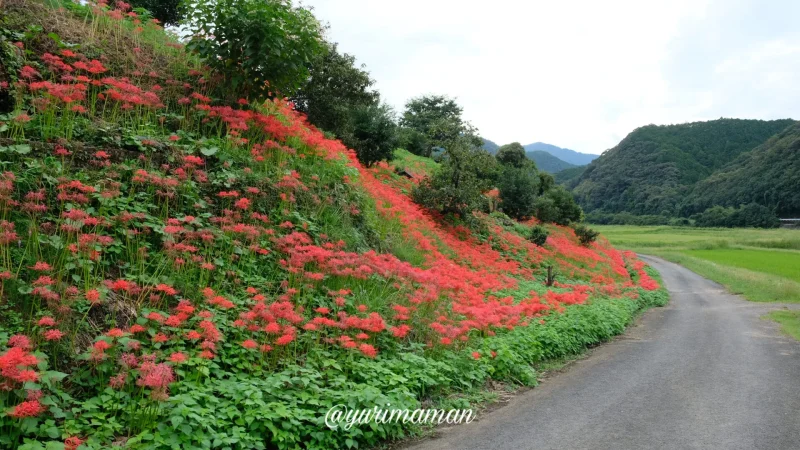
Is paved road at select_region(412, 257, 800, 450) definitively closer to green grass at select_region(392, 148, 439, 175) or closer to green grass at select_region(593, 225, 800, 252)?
green grass at select_region(392, 148, 439, 175)

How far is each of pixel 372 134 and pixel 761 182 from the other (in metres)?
86.6

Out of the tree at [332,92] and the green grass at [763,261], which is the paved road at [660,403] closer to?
the tree at [332,92]

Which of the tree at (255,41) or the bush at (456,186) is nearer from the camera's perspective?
the tree at (255,41)

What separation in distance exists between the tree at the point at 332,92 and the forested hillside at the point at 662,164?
8612 centimetres

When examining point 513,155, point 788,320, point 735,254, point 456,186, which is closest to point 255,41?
point 456,186

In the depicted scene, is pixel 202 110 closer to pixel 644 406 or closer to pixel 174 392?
pixel 174 392

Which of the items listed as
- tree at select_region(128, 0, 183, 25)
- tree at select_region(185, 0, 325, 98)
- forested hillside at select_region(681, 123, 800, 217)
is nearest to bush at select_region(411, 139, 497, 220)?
tree at select_region(185, 0, 325, 98)

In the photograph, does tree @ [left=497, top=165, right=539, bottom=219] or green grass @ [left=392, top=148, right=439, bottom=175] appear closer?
green grass @ [left=392, top=148, right=439, bottom=175]

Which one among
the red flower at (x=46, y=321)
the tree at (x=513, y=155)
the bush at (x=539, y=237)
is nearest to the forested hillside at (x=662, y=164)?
the tree at (x=513, y=155)

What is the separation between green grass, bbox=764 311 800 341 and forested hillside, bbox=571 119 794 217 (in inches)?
3297

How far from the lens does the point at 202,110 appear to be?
9.06 m

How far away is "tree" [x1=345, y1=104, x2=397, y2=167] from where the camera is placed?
66.7 ft

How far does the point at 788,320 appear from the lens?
15.2 meters

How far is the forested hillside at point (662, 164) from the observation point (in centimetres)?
9544
